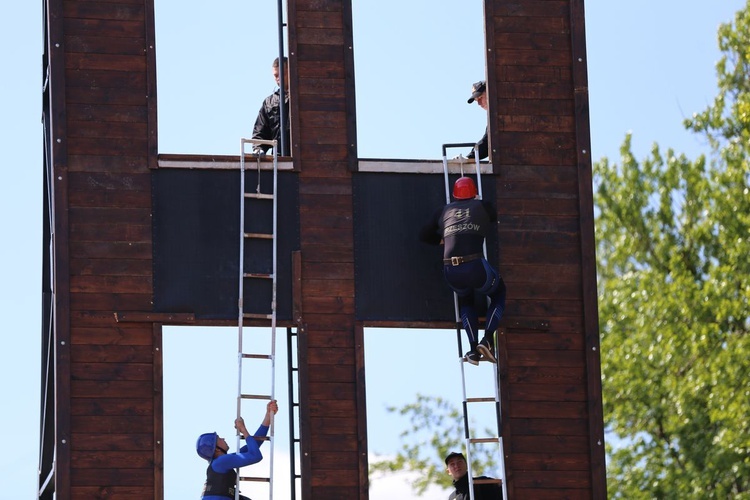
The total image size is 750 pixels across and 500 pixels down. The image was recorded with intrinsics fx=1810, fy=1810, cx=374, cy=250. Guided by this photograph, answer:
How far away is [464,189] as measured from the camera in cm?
1883

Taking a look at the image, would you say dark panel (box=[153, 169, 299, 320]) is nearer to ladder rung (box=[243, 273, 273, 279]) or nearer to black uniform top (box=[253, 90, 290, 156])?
ladder rung (box=[243, 273, 273, 279])

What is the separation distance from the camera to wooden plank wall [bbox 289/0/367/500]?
61.3 feet

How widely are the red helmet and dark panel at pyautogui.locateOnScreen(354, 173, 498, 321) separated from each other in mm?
684

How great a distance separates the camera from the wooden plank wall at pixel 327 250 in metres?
18.7

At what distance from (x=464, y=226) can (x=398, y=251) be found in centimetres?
106

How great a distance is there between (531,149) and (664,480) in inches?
→ 642

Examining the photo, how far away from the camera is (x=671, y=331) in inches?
1403

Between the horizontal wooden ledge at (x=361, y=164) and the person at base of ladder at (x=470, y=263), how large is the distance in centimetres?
71

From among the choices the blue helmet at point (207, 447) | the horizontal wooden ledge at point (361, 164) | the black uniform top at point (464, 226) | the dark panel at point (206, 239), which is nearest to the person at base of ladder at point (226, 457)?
the blue helmet at point (207, 447)

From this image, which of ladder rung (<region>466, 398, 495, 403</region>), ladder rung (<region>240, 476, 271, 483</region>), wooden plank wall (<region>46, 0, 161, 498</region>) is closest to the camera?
ladder rung (<region>240, 476, 271, 483</region>)

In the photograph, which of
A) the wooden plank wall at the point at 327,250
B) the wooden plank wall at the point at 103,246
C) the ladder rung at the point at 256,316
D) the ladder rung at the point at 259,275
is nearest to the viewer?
the wooden plank wall at the point at 103,246

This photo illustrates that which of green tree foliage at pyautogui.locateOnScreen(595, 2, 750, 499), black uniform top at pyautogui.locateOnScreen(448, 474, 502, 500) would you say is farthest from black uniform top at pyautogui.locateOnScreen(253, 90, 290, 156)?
green tree foliage at pyautogui.locateOnScreen(595, 2, 750, 499)

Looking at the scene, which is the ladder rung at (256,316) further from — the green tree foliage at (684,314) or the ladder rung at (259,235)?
the green tree foliage at (684,314)

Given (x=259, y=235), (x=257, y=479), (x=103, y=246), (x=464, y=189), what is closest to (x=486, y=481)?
(x=257, y=479)
